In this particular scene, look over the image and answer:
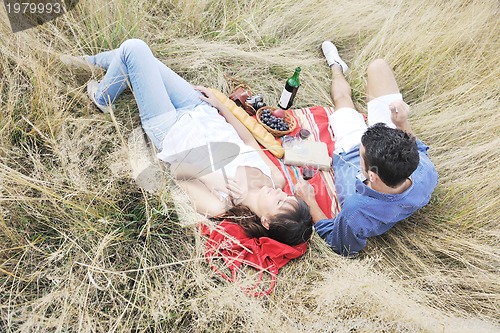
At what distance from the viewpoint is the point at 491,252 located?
A: 8.52 feet

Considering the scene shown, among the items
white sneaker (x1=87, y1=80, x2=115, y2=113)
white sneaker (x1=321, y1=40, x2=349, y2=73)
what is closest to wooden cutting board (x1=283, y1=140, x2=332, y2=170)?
white sneaker (x1=321, y1=40, x2=349, y2=73)

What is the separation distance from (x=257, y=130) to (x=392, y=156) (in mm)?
1222

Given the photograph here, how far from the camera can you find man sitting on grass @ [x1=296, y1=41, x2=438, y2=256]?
2432 millimetres

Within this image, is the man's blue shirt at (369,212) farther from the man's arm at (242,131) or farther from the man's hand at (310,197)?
the man's arm at (242,131)

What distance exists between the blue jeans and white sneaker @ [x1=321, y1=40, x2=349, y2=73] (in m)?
1.78

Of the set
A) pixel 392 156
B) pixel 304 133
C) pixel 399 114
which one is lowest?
pixel 304 133

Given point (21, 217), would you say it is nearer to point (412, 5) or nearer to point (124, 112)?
point (124, 112)

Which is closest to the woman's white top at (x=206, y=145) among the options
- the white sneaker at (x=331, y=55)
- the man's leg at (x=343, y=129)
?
the man's leg at (x=343, y=129)

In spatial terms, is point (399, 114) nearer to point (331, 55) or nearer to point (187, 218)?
point (331, 55)

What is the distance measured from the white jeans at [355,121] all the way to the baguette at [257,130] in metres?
0.52

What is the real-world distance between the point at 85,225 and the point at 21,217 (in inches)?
13.4

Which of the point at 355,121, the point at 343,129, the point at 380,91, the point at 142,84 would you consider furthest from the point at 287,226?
the point at 380,91

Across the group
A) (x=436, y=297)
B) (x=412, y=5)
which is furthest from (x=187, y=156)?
(x=412, y=5)

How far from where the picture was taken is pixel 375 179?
252 cm
